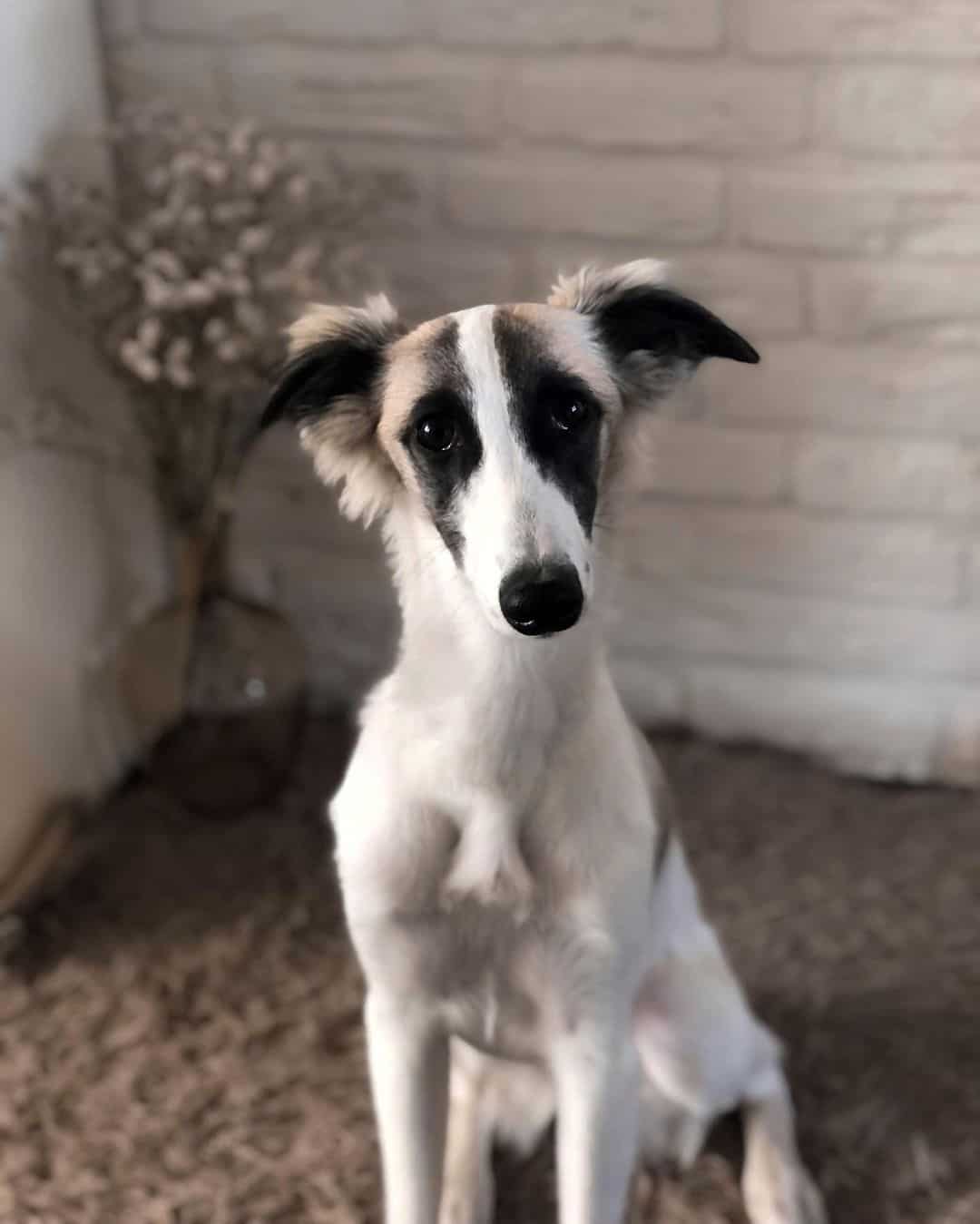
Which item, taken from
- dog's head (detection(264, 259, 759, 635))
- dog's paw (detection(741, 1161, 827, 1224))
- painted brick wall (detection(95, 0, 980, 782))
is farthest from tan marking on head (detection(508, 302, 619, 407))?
dog's paw (detection(741, 1161, 827, 1224))

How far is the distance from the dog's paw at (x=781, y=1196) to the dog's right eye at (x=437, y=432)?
2.54ft

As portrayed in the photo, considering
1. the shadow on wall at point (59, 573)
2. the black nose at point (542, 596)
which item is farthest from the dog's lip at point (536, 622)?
the shadow on wall at point (59, 573)

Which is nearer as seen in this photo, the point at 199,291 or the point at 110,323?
the point at 199,291

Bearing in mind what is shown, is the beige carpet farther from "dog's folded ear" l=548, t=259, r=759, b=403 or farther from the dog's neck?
"dog's folded ear" l=548, t=259, r=759, b=403

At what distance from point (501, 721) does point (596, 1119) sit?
0.34 metres

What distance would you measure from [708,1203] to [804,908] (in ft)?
1.49

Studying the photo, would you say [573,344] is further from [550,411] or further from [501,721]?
[501,721]

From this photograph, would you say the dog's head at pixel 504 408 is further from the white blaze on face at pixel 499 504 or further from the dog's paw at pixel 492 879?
the dog's paw at pixel 492 879

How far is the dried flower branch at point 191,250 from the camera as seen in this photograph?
54.6 inches

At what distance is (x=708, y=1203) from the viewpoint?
1.24m

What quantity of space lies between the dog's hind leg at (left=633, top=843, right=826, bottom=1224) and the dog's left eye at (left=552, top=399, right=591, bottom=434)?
0.42m

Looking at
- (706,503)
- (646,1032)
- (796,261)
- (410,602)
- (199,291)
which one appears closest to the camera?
(410,602)

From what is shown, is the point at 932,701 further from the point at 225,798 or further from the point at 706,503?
the point at 225,798

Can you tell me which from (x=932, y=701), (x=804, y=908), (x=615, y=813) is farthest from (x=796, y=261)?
(x=615, y=813)
